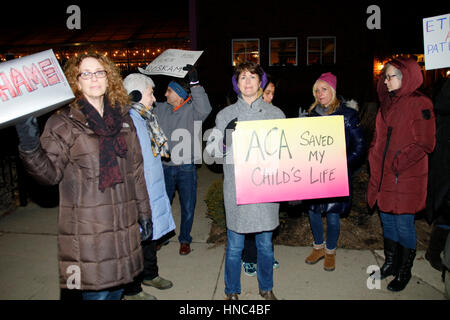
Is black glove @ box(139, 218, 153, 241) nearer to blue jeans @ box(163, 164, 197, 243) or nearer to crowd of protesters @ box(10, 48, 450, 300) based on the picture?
crowd of protesters @ box(10, 48, 450, 300)

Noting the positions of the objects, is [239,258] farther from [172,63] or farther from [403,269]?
[172,63]

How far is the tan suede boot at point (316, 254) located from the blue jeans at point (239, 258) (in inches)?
33.8

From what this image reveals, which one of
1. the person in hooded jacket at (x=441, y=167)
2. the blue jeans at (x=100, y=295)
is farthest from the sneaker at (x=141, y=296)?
the person in hooded jacket at (x=441, y=167)

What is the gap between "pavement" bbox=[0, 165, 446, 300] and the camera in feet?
10.3

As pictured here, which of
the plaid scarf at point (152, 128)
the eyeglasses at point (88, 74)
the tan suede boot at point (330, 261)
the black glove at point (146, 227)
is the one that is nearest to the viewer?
the eyeglasses at point (88, 74)

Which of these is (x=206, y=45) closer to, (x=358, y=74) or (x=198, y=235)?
(x=358, y=74)

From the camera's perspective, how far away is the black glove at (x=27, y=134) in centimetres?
177

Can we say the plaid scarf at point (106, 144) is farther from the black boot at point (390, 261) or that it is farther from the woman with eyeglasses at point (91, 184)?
the black boot at point (390, 261)

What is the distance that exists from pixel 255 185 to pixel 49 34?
1541 centimetres

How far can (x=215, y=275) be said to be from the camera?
3475 millimetres

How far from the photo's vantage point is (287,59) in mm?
14539

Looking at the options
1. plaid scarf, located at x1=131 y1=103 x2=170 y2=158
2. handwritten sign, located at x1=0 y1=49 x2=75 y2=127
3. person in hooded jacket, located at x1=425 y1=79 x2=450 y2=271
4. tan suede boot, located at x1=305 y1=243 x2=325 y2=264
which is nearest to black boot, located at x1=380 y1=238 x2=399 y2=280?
person in hooded jacket, located at x1=425 y1=79 x2=450 y2=271

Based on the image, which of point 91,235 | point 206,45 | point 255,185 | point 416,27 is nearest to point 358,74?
point 416,27

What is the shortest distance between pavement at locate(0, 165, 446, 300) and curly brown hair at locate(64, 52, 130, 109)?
1959 mm
